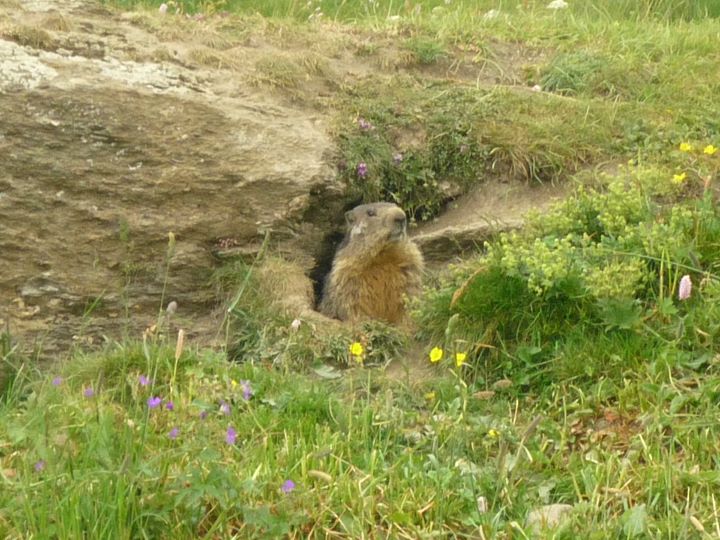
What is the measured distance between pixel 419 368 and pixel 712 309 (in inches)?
54.4

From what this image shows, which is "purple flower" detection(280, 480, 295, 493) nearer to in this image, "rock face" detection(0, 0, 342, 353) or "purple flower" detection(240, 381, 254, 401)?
"purple flower" detection(240, 381, 254, 401)

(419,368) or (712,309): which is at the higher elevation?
(712,309)

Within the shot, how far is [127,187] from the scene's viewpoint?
6.12m

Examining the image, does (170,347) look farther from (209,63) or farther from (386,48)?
(386,48)

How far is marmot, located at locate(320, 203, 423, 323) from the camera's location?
21.0 ft

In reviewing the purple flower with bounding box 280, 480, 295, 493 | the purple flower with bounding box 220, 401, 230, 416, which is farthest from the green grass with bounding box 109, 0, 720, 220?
the purple flower with bounding box 280, 480, 295, 493

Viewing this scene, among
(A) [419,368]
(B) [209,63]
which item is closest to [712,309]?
(A) [419,368]

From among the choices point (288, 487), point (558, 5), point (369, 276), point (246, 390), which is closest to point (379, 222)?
point (369, 276)

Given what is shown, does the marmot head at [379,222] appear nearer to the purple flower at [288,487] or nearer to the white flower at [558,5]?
the purple flower at [288,487]

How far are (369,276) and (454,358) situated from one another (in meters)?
1.57

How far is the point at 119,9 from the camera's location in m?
8.13

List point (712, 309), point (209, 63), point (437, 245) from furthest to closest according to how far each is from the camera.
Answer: point (209, 63)
point (437, 245)
point (712, 309)

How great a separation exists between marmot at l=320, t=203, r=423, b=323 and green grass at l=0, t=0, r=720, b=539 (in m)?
0.22

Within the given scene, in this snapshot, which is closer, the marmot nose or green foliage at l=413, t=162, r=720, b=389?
green foliage at l=413, t=162, r=720, b=389
